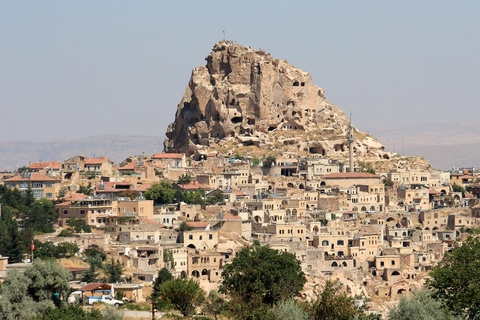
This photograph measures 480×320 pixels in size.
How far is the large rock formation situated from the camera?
124562 mm

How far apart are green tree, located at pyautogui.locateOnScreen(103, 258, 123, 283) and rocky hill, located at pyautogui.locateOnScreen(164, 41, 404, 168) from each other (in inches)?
2372

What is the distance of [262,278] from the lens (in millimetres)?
56750

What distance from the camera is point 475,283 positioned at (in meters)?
43.8

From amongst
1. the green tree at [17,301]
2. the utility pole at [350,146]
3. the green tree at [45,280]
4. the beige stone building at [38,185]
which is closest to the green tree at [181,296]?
the green tree at [45,280]

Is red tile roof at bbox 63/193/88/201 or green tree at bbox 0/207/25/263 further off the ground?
red tile roof at bbox 63/193/88/201

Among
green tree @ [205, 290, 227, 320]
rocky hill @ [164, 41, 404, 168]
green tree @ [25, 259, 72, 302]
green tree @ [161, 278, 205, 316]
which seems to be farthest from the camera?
rocky hill @ [164, 41, 404, 168]

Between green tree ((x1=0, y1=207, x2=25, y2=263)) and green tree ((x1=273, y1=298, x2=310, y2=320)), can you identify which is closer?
green tree ((x1=273, y1=298, x2=310, y2=320))

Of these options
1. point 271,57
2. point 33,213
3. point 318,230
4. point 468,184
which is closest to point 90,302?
point 33,213

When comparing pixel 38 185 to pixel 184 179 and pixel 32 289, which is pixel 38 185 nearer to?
pixel 184 179

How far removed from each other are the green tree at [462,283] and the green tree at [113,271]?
20.5 meters

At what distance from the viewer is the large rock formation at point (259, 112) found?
A: 124562mm

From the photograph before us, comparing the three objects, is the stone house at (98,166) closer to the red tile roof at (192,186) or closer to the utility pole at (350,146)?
the red tile roof at (192,186)

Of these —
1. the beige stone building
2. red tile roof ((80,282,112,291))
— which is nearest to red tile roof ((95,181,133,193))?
the beige stone building

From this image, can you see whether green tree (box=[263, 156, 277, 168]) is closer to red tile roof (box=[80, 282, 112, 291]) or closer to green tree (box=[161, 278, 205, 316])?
red tile roof (box=[80, 282, 112, 291])
